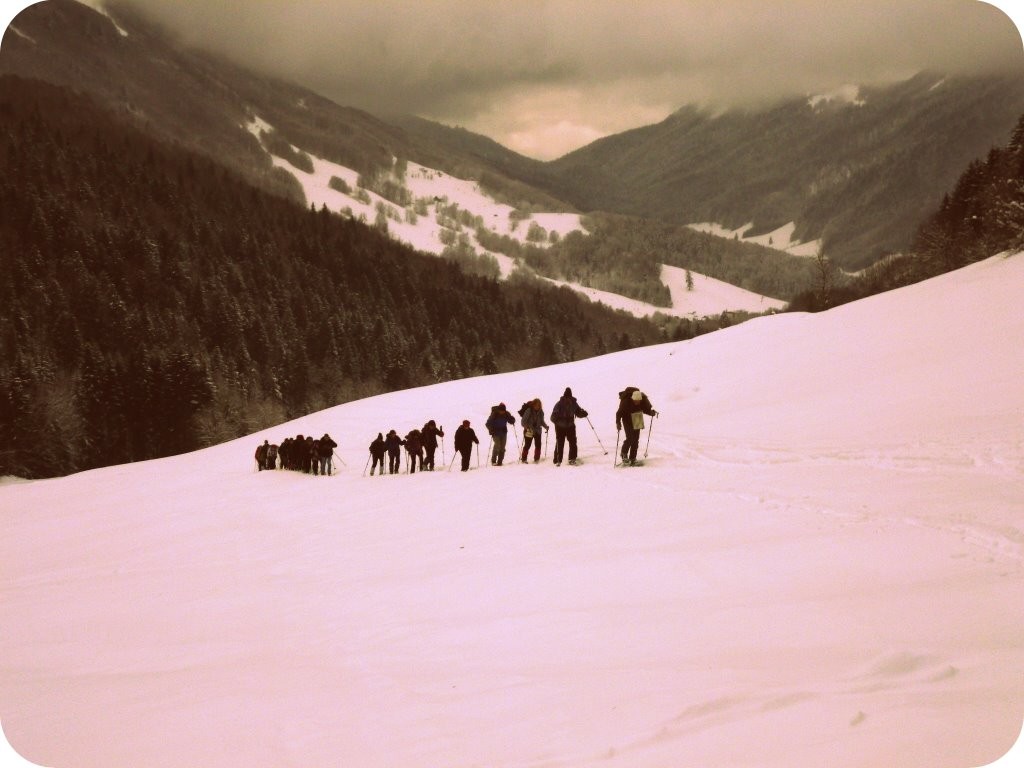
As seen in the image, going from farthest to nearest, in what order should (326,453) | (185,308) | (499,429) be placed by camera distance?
1. (185,308)
2. (326,453)
3. (499,429)

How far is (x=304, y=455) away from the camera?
26.5m

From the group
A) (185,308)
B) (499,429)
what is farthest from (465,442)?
(185,308)

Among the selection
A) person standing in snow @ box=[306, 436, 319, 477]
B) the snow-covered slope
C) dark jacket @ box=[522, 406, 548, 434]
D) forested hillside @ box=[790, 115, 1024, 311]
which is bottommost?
the snow-covered slope

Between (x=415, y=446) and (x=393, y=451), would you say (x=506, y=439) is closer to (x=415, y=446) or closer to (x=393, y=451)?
(x=415, y=446)

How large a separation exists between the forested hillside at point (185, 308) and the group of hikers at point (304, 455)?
4037cm

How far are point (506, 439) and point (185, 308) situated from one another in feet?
390

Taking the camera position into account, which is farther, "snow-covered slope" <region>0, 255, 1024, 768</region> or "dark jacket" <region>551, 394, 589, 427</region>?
"dark jacket" <region>551, 394, 589, 427</region>

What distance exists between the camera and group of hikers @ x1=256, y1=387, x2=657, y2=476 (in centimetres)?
1509

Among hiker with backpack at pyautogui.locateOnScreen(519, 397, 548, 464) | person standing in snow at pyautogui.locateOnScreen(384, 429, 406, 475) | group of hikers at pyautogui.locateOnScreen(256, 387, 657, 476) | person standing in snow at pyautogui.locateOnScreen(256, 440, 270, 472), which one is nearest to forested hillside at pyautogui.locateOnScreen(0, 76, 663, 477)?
person standing in snow at pyautogui.locateOnScreen(256, 440, 270, 472)

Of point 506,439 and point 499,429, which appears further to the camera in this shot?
point 506,439

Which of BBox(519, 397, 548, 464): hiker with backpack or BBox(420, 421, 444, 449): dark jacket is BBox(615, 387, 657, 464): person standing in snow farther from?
BBox(420, 421, 444, 449): dark jacket

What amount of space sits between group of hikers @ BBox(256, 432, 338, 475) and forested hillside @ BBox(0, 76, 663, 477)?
40.4 metres

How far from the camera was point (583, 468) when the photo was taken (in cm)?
1554

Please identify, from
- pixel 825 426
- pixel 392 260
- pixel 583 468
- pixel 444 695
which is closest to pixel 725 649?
pixel 444 695
